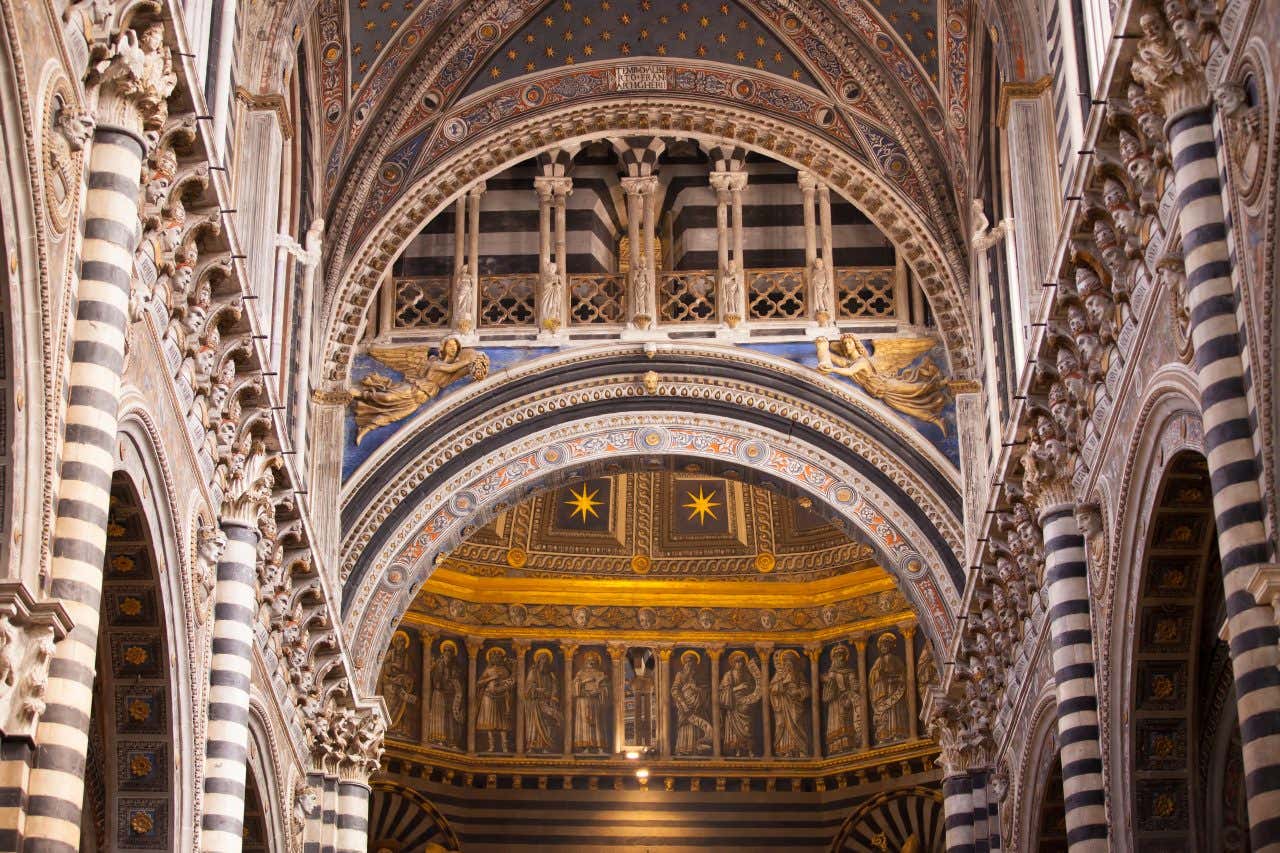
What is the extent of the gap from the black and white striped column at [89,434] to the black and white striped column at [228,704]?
13.5 ft

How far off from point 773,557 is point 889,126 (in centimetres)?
815

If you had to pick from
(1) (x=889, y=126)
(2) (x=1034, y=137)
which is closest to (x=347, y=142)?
(1) (x=889, y=126)

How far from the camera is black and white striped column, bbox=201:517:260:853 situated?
15.3 meters

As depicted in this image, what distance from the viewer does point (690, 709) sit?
92.8 feet

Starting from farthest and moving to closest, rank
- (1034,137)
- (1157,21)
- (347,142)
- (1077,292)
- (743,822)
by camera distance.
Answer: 1. (743,822)
2. (347,142)
3. (1034,137)
4. (1077,292)
5. (1157,21)

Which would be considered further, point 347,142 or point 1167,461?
point 347,142

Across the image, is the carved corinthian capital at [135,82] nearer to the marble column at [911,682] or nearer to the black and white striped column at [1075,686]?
the black and white striped column at [1075,686]

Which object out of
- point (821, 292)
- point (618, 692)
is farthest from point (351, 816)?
point (618, 692)

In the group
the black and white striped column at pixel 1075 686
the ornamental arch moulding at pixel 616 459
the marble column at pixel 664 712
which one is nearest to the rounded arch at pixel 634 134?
the ornamental arch moulding at pixel 616 459

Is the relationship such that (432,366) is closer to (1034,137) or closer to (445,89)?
(445,89)

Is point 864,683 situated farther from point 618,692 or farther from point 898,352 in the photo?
point 898,352

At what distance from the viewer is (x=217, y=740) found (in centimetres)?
1542

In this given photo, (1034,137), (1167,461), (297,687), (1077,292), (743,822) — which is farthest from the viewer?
(743,822)

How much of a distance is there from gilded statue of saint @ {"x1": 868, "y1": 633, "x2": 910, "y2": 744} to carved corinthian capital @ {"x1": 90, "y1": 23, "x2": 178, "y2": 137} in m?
17.2
